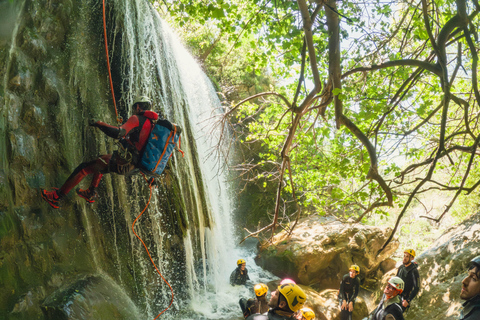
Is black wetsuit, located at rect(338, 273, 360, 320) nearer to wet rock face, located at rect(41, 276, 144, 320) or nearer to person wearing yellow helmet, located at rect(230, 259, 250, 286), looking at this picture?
person wearing yellow helmet, located at rect(230, 259, 250, 286)

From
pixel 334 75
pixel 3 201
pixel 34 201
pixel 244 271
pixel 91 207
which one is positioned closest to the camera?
pixel 334 75

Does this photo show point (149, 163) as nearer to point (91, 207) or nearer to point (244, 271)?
point (91, 207)

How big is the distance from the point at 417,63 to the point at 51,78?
4694mm

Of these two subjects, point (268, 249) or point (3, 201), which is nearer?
point (3, 201)

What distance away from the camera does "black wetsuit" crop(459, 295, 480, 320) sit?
196 centimetres

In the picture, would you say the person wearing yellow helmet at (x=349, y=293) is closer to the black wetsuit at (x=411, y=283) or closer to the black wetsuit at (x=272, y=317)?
the black wetsuit at (x=411, y=283)

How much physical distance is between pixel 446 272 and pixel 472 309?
4.23m

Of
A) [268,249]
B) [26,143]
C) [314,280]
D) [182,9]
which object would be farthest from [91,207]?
[314,280]

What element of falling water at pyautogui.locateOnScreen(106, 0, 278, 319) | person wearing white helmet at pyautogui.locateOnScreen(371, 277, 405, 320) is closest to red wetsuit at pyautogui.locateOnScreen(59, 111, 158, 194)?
falling water at pyautogui.locateOnScreen(106, 0, 278, 319)

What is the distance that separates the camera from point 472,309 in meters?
2.00

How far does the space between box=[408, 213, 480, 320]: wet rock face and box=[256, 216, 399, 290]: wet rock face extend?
2697 millimetres

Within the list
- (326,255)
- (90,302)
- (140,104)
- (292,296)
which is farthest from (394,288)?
(326,255)

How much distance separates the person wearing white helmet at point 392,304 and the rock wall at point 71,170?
3628 mm

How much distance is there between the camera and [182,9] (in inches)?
162
